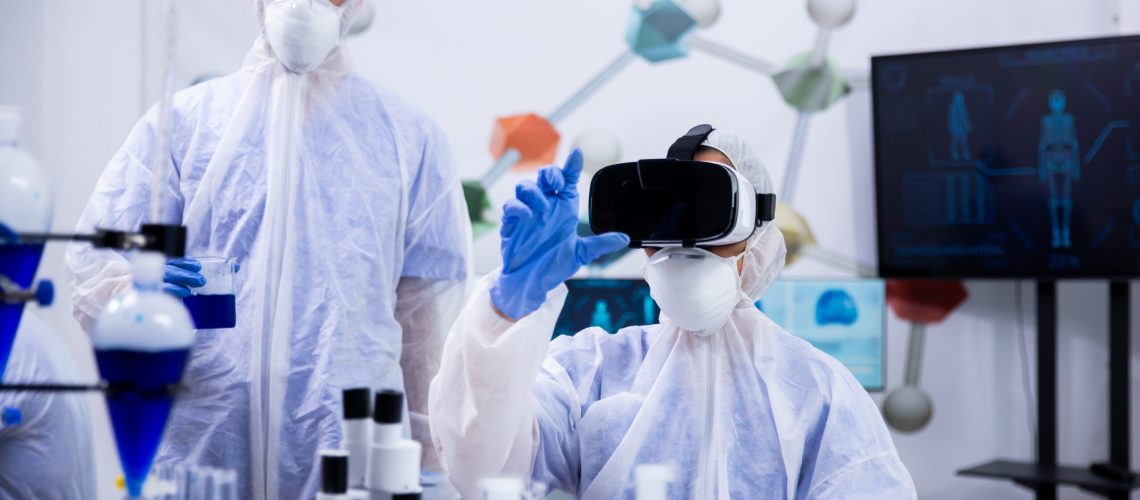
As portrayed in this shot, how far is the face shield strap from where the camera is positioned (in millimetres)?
1346

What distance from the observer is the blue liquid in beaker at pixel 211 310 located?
1427mm

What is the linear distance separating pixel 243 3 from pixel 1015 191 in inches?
89.0

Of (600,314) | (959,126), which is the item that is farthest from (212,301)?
(959,126)

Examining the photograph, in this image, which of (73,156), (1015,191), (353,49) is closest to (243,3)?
(353,49)

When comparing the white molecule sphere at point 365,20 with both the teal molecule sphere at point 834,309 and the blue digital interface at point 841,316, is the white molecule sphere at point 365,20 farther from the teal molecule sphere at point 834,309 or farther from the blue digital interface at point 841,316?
the teal molecule sphere at point 834,309

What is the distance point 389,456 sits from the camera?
87 centimetres

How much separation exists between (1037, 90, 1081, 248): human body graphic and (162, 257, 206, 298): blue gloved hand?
7.17 ft

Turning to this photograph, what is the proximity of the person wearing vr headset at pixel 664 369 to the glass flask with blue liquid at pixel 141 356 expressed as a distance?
372mm

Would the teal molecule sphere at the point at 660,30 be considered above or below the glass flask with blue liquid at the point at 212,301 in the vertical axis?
above

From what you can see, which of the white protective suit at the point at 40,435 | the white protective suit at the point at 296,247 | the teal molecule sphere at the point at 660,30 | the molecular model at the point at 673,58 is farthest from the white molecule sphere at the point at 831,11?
the white protective suit at the point at 40,435

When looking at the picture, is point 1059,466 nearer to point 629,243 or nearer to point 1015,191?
point 1015,191

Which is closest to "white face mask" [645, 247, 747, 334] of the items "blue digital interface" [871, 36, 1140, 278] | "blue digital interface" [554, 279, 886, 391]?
"blue digital interface" [554, 279, 886, 391]

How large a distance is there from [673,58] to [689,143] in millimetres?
1848

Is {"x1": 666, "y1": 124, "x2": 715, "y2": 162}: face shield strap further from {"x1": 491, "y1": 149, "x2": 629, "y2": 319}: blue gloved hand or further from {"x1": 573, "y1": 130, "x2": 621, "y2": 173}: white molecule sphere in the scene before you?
{"x1": 573, "y1": 130, "x2": 621, "y2": 173}: white molecule sphere
